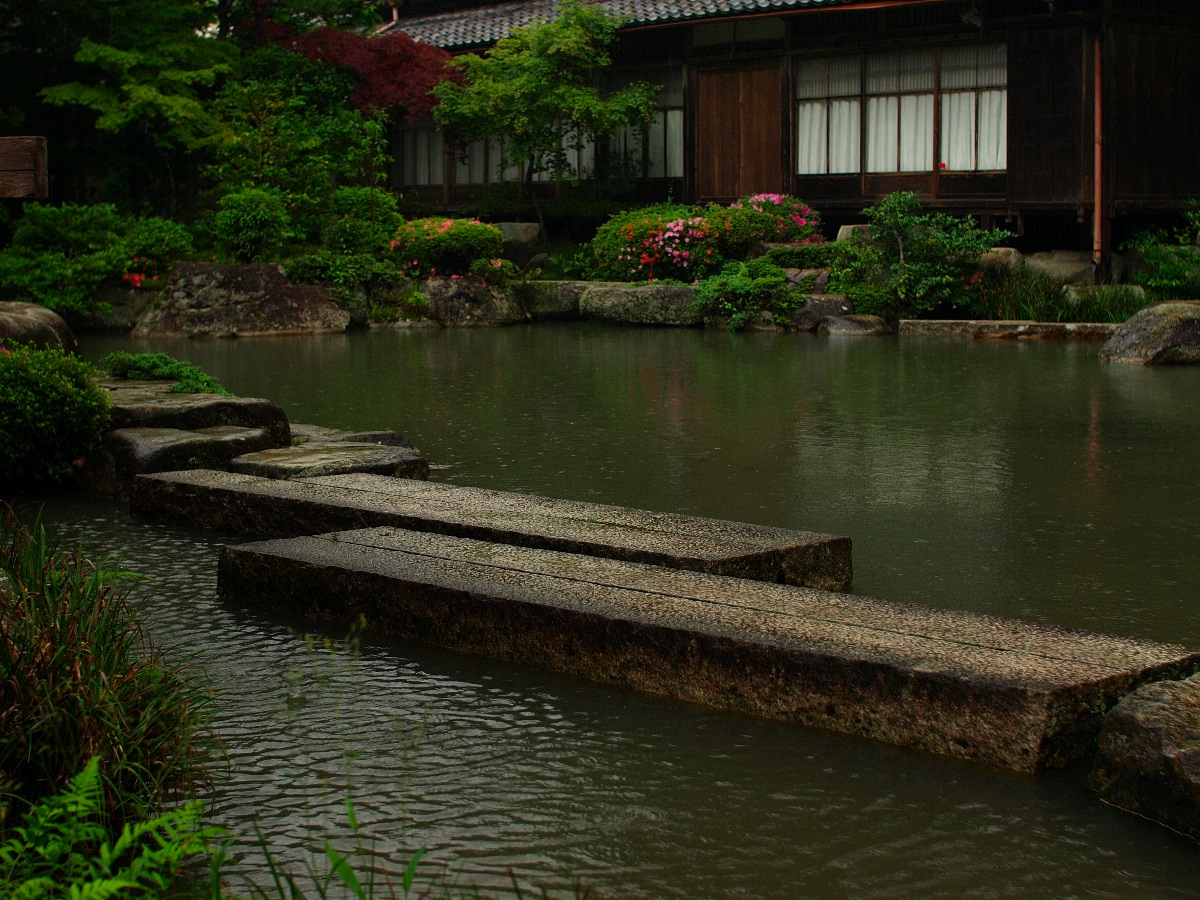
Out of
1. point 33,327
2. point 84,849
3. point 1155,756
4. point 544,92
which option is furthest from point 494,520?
point 544,92

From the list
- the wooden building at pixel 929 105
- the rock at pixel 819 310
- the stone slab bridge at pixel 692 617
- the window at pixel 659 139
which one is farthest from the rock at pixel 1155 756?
the window at pixel 659 139

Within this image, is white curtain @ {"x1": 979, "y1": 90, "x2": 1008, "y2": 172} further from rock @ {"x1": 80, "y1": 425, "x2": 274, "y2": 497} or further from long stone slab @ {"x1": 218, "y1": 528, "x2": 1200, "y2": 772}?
long stone slab @ {"x1": 218, "y1": 528, "x2": 1200, "y2": 772}

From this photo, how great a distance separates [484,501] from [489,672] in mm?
1908

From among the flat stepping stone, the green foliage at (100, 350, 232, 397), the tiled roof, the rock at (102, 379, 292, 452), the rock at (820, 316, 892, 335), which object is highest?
the tiled roof

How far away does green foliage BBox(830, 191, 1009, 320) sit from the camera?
61.9ft

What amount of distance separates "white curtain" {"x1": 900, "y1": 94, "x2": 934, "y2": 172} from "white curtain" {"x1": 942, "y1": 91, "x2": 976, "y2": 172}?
0.22 m

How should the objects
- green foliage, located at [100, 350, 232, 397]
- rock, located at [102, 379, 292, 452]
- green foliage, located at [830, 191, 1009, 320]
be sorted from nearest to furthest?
rock, located at [102, 379, 292, 452]
green foliage, located at [100, 350, 232, 397]
green foliage, located at [830, 191, 1009, 320]

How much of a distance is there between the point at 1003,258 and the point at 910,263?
1.24m

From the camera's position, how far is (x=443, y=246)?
21.4m

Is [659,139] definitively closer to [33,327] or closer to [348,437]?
[33,327]

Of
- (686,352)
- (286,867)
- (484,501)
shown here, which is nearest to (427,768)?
(286,867)

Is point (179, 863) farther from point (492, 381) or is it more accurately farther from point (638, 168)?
point (638, 168)

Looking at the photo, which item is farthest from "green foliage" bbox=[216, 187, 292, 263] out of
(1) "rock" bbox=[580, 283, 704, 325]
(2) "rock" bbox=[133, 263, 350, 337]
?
(1) "rock" bbox=[580, 283, 704, 325]

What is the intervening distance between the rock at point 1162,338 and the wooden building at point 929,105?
4.62 meters
